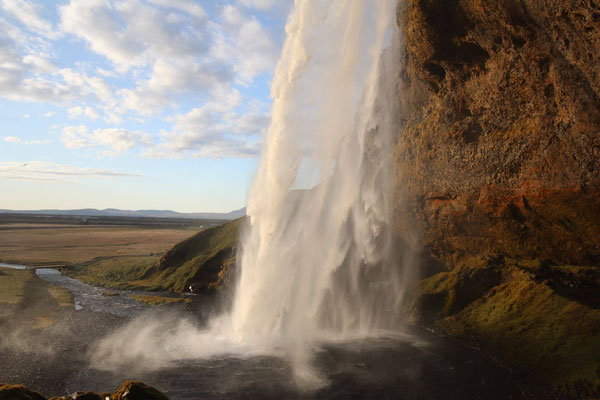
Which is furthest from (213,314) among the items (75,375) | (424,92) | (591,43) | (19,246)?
(19,246)

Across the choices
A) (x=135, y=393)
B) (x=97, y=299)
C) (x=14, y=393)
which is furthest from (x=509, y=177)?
(x=97, y=299)

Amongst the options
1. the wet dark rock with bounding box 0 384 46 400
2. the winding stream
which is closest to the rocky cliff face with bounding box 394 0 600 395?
the wet dark rock with bounding box 0 384 46 400

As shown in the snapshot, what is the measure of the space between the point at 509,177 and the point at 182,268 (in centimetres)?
3571

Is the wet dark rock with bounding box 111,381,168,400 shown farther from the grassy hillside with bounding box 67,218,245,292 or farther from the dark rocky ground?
the grassy hillside with bounding box 67,218,245,292

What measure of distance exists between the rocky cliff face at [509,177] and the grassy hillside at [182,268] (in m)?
22.0

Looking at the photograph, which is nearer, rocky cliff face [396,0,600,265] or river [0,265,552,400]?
river [0,265,552,400]

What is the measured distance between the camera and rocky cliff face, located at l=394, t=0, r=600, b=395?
59.7ft

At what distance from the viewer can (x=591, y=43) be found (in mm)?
17141

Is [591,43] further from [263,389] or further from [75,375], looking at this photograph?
[75,375]

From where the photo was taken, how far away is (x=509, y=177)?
23.3 metres

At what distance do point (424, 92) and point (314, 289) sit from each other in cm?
1807

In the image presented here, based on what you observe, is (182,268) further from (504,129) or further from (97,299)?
(504,129)

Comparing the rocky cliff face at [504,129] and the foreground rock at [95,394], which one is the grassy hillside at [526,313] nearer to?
the rocky cliff face at [504,129]

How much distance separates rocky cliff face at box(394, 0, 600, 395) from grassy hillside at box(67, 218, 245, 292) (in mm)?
22033
